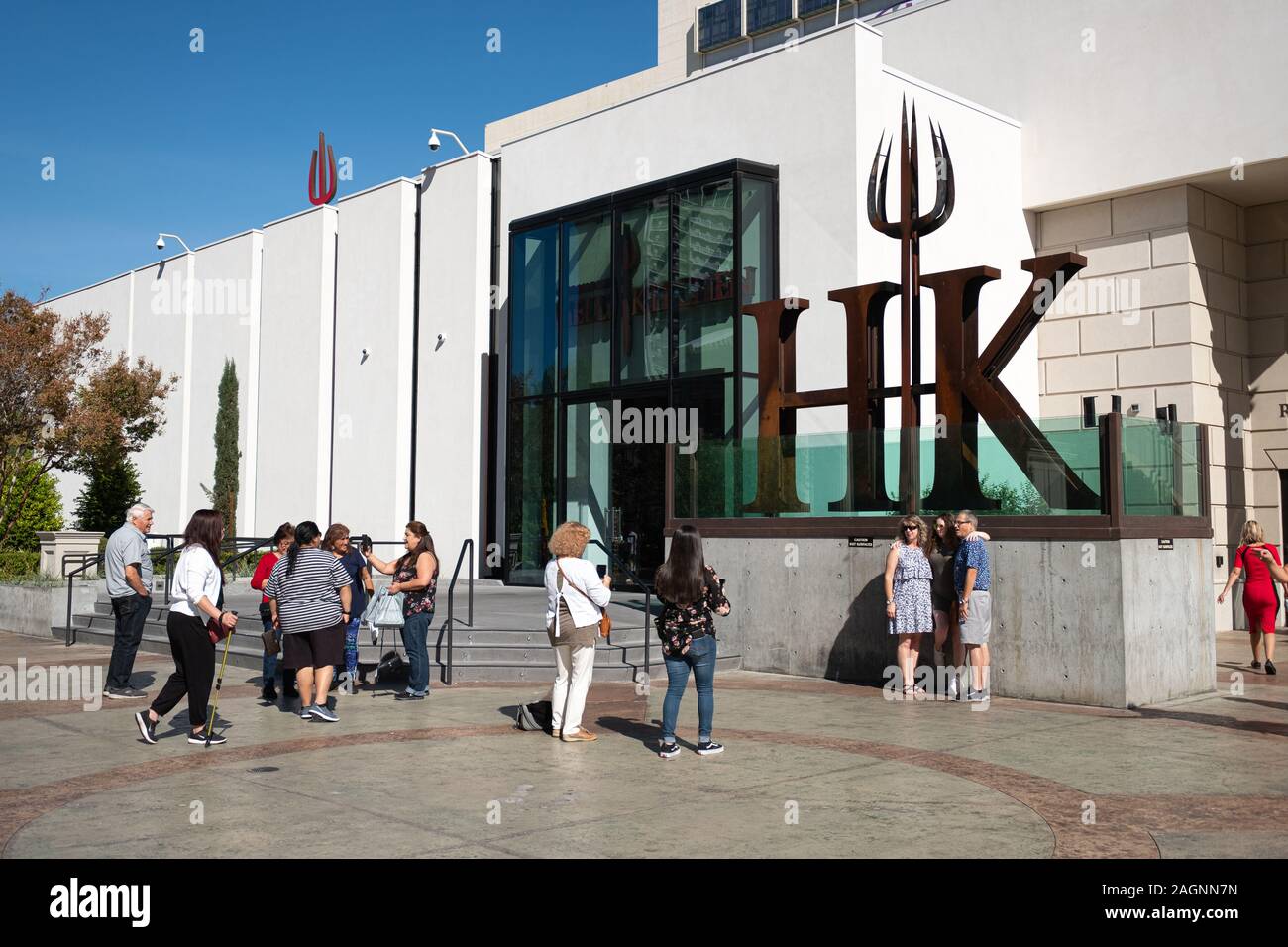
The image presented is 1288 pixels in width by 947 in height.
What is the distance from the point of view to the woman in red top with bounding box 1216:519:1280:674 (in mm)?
14227

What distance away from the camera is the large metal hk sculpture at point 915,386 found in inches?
508

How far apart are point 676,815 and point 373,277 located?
81.1 feet

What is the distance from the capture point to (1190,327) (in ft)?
66.3

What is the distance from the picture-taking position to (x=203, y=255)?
3744 centimetres

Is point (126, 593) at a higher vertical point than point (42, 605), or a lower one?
higher

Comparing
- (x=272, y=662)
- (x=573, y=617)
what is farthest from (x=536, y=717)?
(x=272, y=662)

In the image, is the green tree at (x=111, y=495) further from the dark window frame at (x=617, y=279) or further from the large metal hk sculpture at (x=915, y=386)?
the large metal hk sculpture at (x=915, y=386)

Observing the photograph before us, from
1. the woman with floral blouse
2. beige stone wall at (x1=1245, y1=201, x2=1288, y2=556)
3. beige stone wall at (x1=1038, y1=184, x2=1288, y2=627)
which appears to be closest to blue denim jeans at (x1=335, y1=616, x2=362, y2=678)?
the woman with floral blouse

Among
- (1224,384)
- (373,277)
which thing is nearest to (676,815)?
(1224,384)

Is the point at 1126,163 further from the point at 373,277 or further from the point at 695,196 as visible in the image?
the point at 373,277

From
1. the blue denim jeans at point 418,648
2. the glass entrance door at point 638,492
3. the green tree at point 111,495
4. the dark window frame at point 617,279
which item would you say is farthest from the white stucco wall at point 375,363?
the blue denim jeans at point 418,648

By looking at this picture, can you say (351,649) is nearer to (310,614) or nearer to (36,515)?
(310,614)

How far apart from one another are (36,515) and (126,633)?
26.4 metres

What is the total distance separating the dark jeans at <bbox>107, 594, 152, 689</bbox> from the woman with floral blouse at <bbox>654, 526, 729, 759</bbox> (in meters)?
6.00
